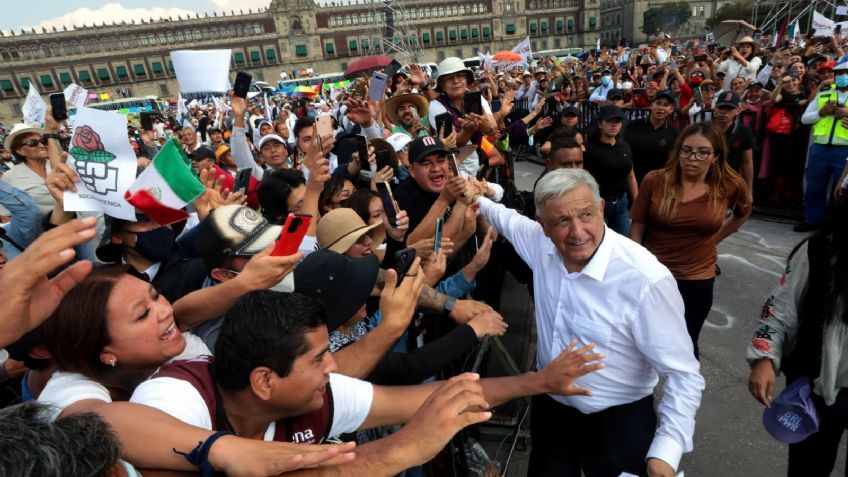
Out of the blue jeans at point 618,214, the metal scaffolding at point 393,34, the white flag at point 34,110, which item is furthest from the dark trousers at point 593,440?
the metal scaffolding at point 393,34

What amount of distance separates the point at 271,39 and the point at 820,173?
7767 centimetres

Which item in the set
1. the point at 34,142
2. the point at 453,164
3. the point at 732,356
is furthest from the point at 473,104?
the point at 34,142

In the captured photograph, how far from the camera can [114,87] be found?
221 ft

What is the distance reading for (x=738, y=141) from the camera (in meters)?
4.72

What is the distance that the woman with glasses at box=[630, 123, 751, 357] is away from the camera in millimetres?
2887

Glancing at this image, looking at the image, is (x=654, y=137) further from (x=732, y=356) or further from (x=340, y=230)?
(x=340, y=230)

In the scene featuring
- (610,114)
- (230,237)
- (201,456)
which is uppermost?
(610,114)

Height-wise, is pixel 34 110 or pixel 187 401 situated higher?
pixel 34 110

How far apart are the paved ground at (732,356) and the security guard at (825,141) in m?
0.48

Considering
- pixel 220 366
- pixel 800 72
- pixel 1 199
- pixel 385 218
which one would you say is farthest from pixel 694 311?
pixel 800 72

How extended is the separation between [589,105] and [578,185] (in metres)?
9.09

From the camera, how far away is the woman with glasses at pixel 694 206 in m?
2.89

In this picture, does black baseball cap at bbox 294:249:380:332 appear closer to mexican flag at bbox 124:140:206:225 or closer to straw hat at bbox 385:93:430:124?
mexican flag at bbox 124:140:206:225

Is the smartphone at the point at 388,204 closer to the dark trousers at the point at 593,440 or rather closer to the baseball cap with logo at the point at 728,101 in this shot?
the dark trousers at the point at 593,440
